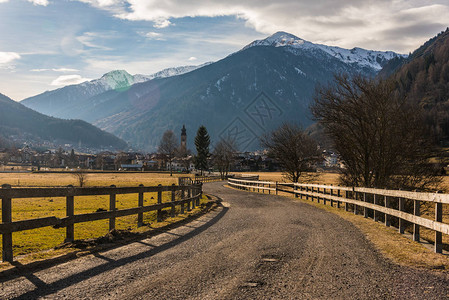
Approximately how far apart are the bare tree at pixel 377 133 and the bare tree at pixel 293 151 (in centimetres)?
1947

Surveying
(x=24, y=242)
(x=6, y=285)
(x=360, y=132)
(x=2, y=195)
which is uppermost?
(x=360, y=132)

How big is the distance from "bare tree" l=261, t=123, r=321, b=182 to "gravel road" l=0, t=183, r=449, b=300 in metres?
33.7

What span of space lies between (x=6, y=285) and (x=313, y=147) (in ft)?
137

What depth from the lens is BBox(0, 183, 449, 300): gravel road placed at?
5.96 m

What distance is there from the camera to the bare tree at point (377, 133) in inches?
863

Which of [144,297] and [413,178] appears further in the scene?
[413,178]

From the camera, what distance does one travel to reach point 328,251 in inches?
359

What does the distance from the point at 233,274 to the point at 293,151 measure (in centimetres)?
3797

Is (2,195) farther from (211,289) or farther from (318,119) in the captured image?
(318,119)

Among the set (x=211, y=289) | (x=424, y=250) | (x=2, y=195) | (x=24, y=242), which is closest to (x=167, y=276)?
(x=211, y=289)

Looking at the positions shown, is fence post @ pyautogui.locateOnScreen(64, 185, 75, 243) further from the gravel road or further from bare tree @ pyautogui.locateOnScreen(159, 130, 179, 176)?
bare tree @ pyautogui.locateOnScreen(159, 130, 179, 176)

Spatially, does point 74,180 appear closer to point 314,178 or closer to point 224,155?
point 224,155

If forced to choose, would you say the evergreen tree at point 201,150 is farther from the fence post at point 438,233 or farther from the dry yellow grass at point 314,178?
the fence post at point 438,233

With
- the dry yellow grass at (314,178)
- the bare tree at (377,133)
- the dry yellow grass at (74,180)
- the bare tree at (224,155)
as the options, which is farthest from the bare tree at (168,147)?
the bare tree at (377,133)
